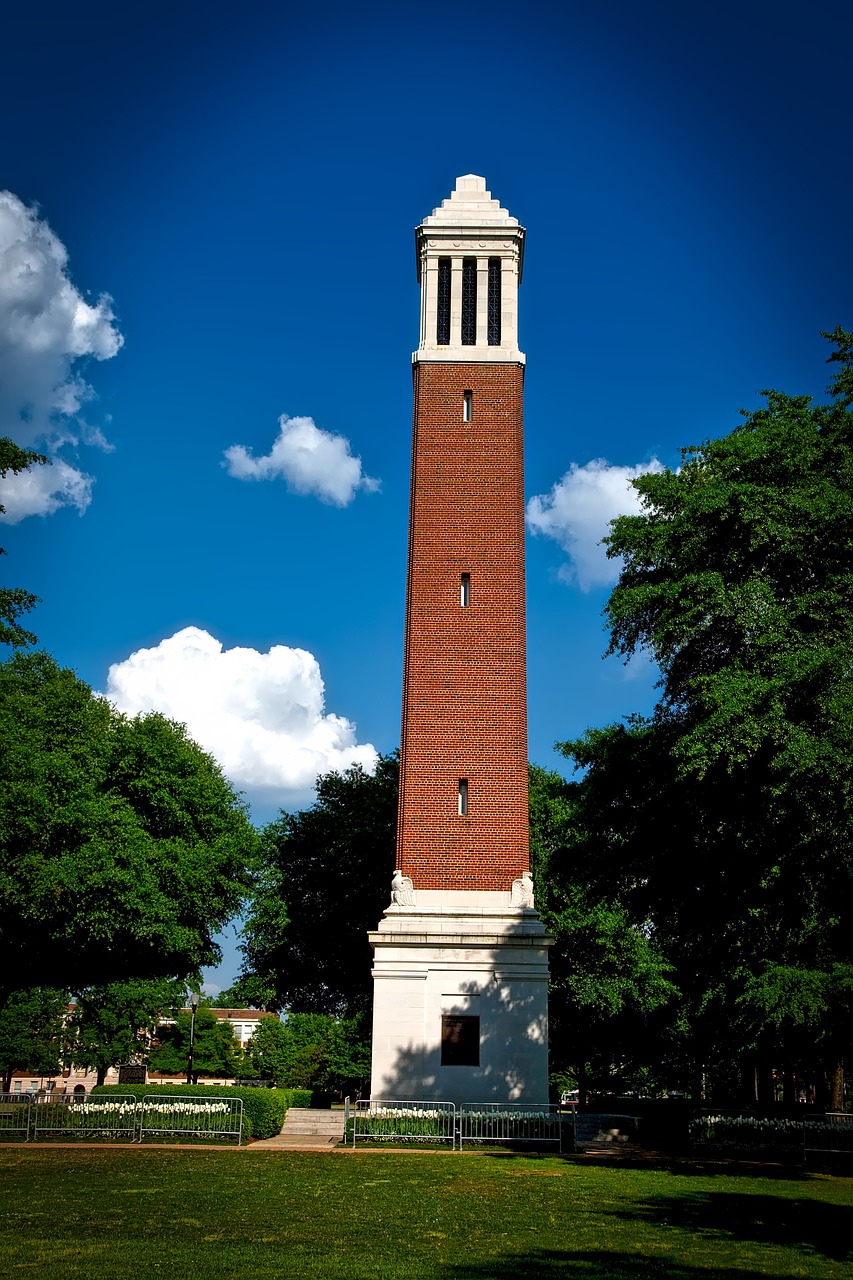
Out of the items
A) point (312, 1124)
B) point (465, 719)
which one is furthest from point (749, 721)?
point (312, 1124)

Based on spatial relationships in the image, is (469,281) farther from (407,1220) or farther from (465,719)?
(407,1220)

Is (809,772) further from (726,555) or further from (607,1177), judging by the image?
(607,1177)

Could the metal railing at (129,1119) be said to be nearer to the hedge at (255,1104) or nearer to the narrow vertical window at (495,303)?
the hedge at (255,1104)

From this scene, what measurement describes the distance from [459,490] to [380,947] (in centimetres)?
1313

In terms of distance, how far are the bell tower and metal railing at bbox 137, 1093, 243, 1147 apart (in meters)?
3.98

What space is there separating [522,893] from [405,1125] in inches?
263

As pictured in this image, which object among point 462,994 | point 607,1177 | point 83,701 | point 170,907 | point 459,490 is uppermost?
point 459,490

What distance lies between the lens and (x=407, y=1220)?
1374 cm

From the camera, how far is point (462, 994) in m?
28.7

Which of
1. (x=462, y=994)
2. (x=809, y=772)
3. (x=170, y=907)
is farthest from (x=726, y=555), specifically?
(x=170, y=907)

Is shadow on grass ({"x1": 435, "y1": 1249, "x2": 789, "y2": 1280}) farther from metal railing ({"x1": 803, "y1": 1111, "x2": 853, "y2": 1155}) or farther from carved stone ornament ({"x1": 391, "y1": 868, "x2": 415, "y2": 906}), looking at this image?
carved stone ornament ({"x1": 391, "y1": 868, "x2": 415, "y2": 906})

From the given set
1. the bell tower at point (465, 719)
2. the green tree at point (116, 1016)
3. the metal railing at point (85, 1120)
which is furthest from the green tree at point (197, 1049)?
the metal railing at point (85, 1120)

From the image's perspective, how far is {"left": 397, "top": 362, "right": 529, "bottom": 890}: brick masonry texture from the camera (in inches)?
1190

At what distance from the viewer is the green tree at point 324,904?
46094 millimetres
